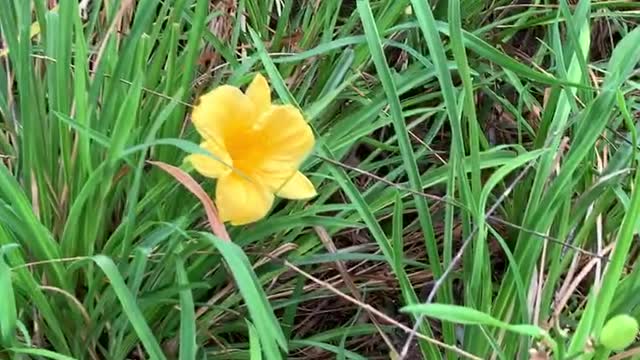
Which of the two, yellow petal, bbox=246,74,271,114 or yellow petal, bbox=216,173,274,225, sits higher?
yellow petal, bbox=246,74,271,114

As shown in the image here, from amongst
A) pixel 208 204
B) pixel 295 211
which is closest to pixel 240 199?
pixel 208 204

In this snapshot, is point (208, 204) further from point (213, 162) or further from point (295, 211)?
point (295, 211)

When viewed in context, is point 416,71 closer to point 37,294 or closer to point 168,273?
point 168,273

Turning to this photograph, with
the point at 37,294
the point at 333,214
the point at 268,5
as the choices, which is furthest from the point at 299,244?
the point at 268,5

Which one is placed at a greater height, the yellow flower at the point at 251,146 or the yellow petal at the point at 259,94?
the yellow petal at the point at 259,94

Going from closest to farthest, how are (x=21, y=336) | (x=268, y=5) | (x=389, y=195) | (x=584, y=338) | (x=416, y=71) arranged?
1. (x=584, y=338)
2. (x=21, y=336)
3. (x=389, y=195)
4. (x=416, y=71)
5. (x=268, y=5)
